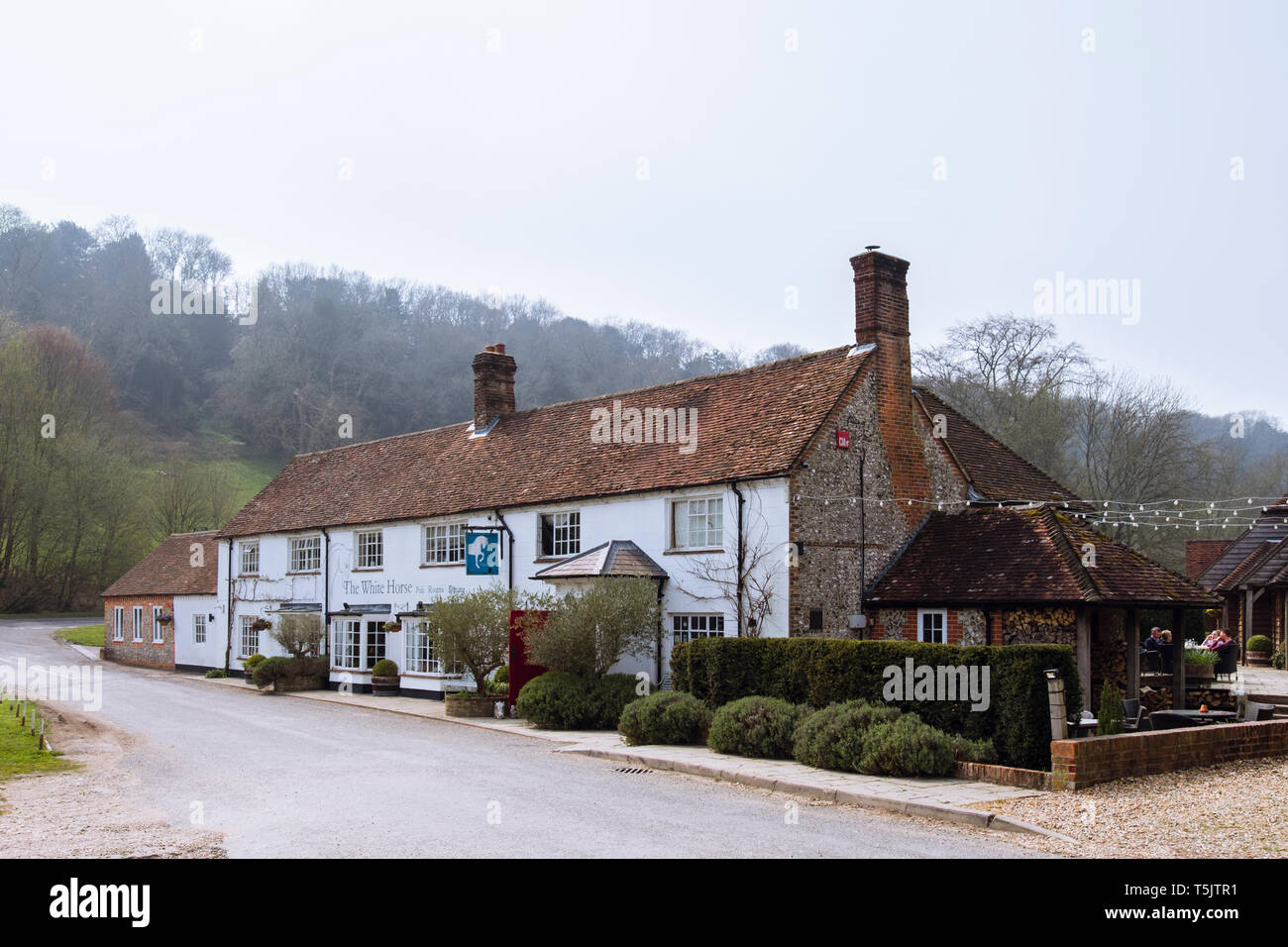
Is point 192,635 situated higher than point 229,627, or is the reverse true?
point 229,627

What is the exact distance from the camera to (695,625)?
2094 centimetres

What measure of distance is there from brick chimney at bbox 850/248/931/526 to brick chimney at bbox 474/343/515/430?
12046mm

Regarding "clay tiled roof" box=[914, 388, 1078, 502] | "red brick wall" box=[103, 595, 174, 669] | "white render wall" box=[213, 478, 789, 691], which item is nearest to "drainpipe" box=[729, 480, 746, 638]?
"white render wall" box=[213, 478, 789, 691]

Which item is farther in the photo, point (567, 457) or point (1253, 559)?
point (1253, 559)

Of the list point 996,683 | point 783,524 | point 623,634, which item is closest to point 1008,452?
point 783,524

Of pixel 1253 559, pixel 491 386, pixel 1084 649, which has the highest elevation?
pixel 491 386

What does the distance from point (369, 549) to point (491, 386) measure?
5.67 metres

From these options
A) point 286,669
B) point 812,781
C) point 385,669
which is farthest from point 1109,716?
point 286,669

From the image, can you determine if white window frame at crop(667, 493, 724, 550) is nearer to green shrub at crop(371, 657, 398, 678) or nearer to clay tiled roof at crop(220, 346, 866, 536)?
clay tiled roof at crop(220, 346, 866, 536)

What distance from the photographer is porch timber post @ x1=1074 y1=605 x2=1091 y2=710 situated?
17531mm

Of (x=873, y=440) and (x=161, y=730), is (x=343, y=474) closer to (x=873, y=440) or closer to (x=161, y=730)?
(x=161, y=730)

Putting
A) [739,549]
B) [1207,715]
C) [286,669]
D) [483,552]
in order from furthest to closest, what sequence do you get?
1. [286,669]
2. [483,552]
3. [739,549]
4. [1207,715]

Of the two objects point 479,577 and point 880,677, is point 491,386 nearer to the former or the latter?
point 479,577
